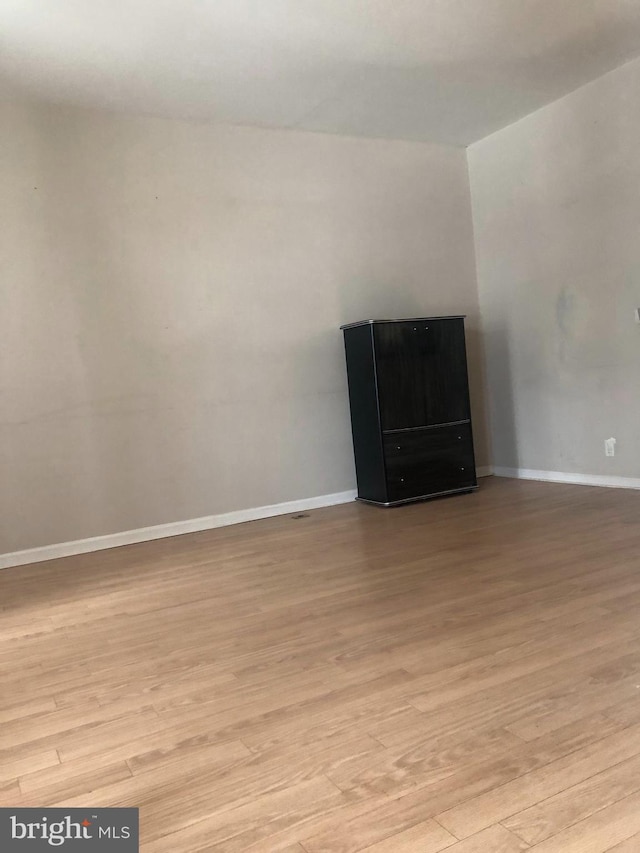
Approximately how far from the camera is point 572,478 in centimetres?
473

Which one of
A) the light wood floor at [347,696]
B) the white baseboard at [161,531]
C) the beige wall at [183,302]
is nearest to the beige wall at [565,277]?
the beige wall at [183,302]

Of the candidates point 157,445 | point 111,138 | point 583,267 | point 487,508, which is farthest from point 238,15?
point 487,508

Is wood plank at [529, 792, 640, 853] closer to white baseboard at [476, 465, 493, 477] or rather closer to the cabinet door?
the cabinet door

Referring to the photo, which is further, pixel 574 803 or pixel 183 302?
pixel 183 302

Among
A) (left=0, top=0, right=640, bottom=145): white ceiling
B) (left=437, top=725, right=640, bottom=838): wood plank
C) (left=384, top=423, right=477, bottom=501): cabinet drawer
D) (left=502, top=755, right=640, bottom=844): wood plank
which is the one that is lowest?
(left=437, top=725, right=640, bottom=838): wood plank

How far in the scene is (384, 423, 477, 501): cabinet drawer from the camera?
449 centimetres

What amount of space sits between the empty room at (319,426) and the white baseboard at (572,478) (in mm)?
20

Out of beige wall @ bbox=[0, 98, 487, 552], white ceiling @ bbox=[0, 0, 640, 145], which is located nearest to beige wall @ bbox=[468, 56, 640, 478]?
white ceiling @ bbox=[0, 0, 640, 145]

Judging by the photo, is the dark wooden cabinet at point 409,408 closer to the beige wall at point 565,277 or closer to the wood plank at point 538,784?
the beige wall at point 565,277

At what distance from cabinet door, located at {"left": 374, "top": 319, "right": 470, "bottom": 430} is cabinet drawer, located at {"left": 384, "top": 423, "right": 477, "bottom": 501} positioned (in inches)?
3.4

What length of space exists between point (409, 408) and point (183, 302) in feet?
5.31

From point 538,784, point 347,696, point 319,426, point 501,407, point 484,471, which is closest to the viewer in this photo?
point 538,784

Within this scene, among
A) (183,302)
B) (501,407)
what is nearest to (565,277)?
(501,407)

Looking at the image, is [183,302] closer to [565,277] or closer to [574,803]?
[565,277]
